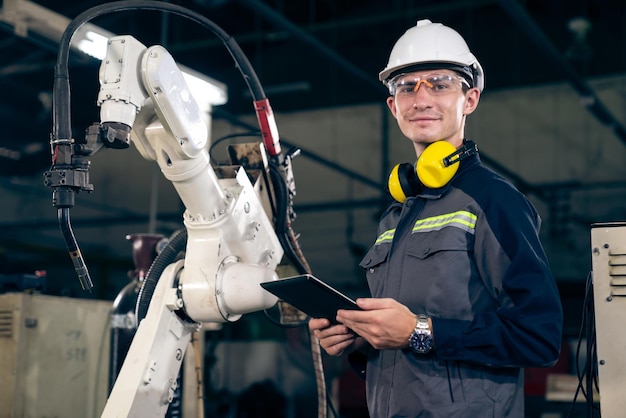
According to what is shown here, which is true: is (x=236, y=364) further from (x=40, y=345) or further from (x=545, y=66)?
(x=545, y=66)

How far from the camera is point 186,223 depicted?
1873 millimetres

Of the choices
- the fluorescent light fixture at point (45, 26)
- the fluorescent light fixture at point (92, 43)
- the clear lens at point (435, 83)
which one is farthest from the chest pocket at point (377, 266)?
the fluorescent light fixture at point (92, 43)

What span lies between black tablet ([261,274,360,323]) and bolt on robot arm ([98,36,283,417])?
281 millimetres

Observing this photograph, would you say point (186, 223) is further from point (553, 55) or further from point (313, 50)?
point (313, 50)

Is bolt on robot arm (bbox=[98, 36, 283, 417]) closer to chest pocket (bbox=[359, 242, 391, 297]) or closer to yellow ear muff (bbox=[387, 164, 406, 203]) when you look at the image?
chest pocket (bbox=[359, 242, 391, 297])

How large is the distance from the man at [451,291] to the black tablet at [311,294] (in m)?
0.03

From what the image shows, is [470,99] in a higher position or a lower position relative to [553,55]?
lower

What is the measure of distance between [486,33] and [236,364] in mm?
5680

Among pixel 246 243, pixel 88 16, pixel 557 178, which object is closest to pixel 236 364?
pixel 246 243

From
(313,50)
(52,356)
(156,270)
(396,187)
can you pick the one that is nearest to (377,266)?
(396,187)

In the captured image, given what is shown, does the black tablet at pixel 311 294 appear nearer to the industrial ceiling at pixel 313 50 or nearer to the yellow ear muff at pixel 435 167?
the yellow ear muff at pixel 435 167

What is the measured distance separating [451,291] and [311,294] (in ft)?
0.97

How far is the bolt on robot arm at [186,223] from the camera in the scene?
1622 millimetres

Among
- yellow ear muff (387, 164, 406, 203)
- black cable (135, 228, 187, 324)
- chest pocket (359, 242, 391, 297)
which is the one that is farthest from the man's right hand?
black cable (135, 228, 187, 324)
